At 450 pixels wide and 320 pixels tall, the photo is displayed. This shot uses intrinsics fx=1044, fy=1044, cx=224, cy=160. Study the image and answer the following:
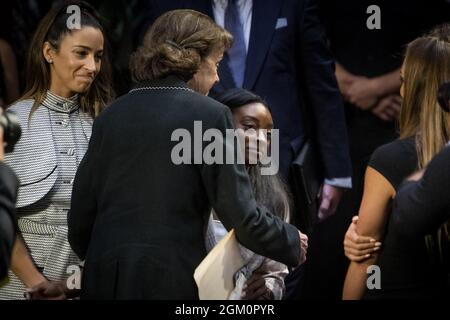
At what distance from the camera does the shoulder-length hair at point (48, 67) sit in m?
3.85

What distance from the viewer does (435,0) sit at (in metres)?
5.04

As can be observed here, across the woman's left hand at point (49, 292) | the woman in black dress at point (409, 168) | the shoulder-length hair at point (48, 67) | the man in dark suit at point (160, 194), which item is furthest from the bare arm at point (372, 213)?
the shoulder-length hair at point (48, 67)

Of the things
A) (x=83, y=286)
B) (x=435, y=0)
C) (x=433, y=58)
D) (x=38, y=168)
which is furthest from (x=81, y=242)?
(x=435, y=0)

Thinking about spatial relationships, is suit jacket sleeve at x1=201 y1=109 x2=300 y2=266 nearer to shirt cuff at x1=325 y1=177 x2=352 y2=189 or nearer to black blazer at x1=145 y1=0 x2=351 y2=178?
black blazer at x1=145 y1=0 x2=351 y2=178

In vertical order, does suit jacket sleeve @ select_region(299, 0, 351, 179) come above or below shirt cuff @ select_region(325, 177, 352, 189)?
above

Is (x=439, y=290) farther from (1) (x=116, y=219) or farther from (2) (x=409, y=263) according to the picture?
(1) (x=116, y=219)

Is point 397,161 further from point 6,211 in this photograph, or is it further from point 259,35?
point 259,35

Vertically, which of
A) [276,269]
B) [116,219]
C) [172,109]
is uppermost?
[172,109]

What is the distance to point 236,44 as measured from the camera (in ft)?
15.1

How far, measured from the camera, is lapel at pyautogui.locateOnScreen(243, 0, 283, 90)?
14.9 ft

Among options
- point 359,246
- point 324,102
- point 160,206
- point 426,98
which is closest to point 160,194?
point 160,206

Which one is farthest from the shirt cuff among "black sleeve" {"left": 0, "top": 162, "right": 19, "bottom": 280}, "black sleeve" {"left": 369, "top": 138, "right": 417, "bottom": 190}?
"black sleeve" {"left": 0, "top": 162, "right": 19, "bottom": 280}

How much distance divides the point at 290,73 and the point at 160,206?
5.41ft
